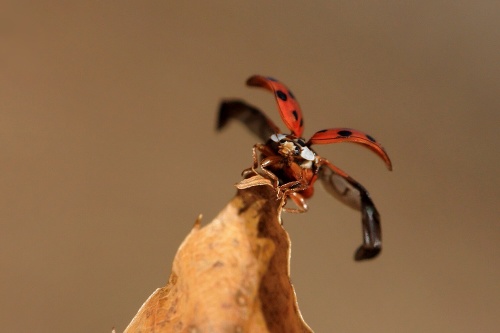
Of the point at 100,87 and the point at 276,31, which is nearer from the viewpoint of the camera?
the point at 100,87

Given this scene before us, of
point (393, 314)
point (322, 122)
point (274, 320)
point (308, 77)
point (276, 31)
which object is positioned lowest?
point (393, 314)

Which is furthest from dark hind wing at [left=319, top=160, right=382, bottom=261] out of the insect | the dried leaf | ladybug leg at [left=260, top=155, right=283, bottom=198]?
the dried leaf

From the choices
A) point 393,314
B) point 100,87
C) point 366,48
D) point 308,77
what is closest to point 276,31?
point 308,77

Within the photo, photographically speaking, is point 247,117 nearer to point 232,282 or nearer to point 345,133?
point 345,133

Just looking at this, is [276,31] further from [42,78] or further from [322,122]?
[42,78]

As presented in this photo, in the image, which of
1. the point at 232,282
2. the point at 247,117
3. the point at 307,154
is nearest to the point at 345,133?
the point at 307,154

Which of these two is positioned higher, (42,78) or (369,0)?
(369,0)

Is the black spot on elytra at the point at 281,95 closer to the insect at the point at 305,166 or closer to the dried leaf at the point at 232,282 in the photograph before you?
the insect at the point at 305,166

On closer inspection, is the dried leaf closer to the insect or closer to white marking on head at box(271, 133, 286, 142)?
the insect

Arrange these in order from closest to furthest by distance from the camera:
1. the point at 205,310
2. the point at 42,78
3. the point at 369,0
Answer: the point at 205,310
the point at 42,78
the point at 369,0
